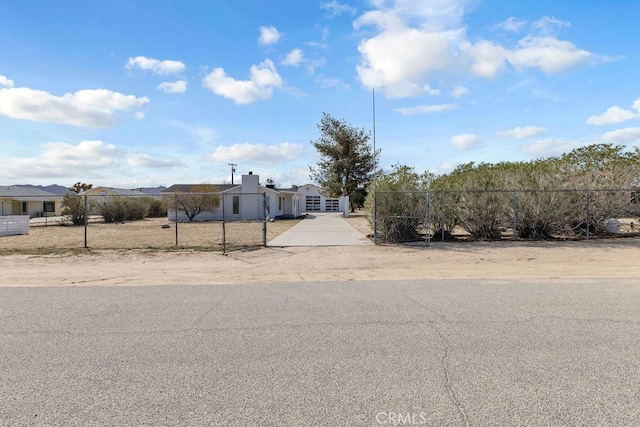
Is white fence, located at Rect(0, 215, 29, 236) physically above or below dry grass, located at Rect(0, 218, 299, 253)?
above

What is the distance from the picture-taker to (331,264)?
9953mm

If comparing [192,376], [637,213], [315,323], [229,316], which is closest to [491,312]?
[315,323]

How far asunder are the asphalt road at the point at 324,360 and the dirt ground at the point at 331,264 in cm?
202

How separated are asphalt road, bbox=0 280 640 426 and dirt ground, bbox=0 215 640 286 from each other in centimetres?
202

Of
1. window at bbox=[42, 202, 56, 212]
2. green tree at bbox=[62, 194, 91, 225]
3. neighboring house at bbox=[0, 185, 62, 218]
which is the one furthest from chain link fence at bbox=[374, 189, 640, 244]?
window at bbox=[42, 202, 56, 212]

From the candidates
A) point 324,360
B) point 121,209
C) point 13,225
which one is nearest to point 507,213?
point 324,360

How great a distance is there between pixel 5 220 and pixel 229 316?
2139cm

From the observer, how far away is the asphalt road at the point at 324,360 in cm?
276

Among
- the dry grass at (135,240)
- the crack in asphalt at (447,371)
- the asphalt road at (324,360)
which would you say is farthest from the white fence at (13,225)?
the crack in asphalt at (447,371)

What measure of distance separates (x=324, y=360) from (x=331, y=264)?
20.8ft

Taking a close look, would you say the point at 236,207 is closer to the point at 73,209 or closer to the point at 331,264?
the point at 73,209

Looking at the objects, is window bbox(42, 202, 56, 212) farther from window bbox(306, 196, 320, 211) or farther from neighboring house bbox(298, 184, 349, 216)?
window bbox(306, 196, 320, 211)

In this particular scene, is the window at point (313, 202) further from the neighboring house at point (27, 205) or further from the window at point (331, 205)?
the neighboring house at point (27, 205)

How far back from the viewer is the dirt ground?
8070mm
